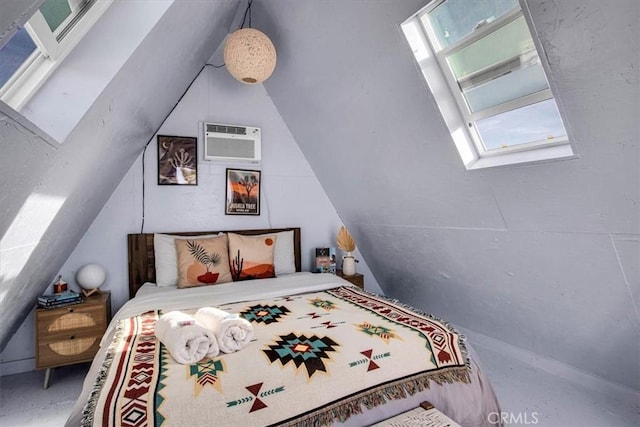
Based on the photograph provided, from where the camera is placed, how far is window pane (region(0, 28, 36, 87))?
854 millimetres

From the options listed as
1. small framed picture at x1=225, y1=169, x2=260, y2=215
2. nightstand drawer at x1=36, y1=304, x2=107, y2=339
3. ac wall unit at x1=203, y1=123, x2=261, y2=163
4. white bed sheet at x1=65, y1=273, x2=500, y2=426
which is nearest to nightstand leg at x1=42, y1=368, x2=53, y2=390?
nightstand drawer at x1=36, y1=304, x2=107, y2=339

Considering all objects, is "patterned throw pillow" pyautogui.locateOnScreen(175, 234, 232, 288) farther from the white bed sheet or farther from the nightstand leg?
the nightstand leg

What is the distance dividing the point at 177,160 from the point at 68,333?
57.3 inches

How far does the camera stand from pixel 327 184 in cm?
336

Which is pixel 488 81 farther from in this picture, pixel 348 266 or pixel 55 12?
pixel 348 266

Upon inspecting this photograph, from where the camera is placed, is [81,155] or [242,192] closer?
[81,155]

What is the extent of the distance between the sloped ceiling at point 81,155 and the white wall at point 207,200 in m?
0.16

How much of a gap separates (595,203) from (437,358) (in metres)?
1.01

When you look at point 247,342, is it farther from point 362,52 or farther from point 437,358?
point 362,52

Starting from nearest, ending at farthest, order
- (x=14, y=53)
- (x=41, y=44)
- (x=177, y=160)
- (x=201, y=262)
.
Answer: (x=14, y=53) < (x=41, y=44) < (x=201, y=262) < (x=177, y=160)

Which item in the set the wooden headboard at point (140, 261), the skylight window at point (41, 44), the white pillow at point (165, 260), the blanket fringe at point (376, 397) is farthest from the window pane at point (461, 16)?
the wooden headboard at point (140, 261)

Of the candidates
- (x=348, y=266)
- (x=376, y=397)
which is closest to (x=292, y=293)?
(x=348, y=266)

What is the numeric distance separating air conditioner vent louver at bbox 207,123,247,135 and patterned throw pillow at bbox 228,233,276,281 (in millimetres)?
925

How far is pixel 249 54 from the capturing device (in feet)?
7.12
